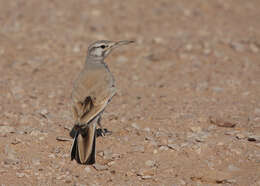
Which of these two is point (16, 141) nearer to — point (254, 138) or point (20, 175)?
point (20, 175)

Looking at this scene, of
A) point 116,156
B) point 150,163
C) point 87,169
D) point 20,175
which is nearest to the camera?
point 20,175

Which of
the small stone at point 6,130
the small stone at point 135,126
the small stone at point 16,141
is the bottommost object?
the small stone at point 16,141

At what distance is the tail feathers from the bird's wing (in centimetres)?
15

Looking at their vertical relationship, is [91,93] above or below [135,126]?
above

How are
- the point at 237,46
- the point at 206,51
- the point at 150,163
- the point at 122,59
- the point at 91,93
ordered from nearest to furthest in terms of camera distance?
the point at 150,163 → the point at 91,93 → the point at 122,59 → the point at 206,51 → the point at 237,46

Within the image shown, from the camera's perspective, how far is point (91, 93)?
571cm

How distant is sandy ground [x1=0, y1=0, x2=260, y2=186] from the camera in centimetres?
523

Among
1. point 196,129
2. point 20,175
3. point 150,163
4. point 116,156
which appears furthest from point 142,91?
point 20,175

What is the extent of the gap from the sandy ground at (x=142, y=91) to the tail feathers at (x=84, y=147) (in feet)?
0.30

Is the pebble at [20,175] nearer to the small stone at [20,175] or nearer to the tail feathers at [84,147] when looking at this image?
the small stone at [20,175]

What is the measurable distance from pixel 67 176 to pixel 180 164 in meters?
1.29

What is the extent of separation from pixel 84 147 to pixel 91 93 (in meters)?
0.79

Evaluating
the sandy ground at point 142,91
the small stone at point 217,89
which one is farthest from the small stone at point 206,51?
the small stone at point 217,89

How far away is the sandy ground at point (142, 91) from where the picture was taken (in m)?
5.23
